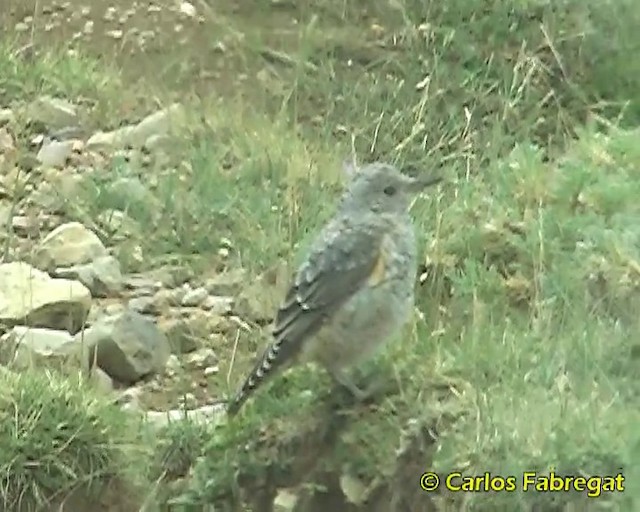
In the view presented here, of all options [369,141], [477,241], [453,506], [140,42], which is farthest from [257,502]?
[140,42]

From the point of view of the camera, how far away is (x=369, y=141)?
5.72 m

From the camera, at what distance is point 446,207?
16.1 feet

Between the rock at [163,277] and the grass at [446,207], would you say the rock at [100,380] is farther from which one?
the rock at [163,277]

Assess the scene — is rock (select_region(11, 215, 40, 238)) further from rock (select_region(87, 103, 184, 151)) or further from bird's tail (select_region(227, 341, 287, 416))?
bird's tail (select_region(227, 341, 287, 416))

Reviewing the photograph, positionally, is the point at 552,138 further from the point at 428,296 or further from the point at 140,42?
the point at 140,42

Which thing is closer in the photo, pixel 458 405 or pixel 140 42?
pixel 458 405

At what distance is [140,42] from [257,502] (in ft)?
10.3

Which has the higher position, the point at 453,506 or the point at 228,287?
the point at 453,506

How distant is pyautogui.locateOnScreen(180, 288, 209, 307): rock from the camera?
4.90 metres

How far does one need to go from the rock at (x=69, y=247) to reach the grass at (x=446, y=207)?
12cm

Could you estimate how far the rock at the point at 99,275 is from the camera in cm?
494

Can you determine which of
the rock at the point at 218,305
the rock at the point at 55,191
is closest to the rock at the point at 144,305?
the rock at the point at 218,305

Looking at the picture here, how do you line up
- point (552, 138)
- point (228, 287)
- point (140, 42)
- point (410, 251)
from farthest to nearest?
point (140, 42) < point (552, 138) < point (228, 287) < point (410, 251)

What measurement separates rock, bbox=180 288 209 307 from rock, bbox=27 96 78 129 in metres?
1.34
